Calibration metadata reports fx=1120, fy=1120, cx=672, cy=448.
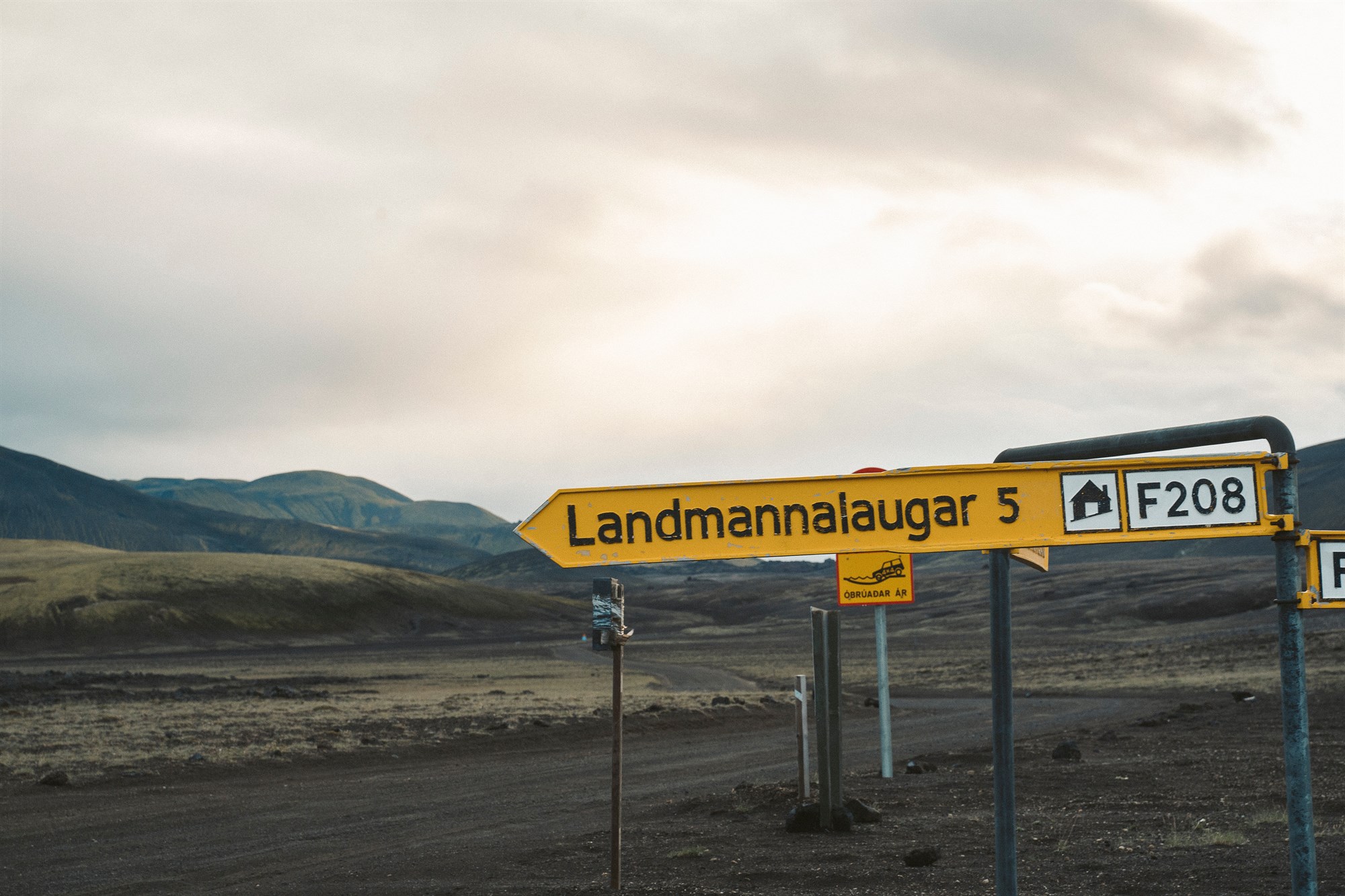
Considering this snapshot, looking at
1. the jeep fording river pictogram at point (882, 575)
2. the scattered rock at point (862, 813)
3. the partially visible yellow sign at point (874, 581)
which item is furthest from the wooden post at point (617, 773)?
the jeep fording river pictogram at point (882, 575)

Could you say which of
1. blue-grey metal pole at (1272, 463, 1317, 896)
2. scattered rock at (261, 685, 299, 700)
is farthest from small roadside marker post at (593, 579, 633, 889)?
scattered rock at (261, 685, 299, 700)

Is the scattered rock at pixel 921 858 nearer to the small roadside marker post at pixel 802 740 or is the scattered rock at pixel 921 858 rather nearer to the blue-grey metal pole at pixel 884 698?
the small roadside marker post at pixel 802 740

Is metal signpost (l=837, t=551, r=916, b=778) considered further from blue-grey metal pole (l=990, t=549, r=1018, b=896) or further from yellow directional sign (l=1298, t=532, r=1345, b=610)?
blue-grey metal pole (l=990, t=549, r=1018, b=896)

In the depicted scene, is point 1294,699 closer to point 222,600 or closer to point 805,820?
point 805,820

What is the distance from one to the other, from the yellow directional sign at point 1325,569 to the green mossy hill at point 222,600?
11082 centimetres

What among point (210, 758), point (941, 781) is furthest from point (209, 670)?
point (941, 781)

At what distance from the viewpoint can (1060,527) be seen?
15.7ft

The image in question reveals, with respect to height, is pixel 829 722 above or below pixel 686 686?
above

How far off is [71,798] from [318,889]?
30.0 feet

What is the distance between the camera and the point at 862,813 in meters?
12.2

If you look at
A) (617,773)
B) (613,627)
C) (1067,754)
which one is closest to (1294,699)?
(613,627)

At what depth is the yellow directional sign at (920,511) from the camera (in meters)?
4.73

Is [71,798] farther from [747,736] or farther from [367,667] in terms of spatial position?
[367,667]

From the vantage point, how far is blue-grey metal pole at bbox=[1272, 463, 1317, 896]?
15.8 feet
